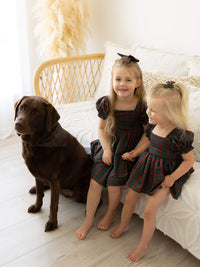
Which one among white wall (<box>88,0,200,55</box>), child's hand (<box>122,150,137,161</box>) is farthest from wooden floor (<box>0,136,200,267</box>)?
white wall (<box>88,0,200,55</box>)

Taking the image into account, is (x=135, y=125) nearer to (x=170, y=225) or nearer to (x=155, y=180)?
(x=155, y=180)

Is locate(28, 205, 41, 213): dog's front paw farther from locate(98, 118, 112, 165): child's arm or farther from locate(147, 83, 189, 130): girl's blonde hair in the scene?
locate(147, 83, 189, 130): girl's blonde hair

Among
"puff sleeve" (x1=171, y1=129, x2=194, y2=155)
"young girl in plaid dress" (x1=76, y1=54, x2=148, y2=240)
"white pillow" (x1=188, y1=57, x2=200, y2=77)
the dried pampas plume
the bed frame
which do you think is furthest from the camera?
the dried pampas plume

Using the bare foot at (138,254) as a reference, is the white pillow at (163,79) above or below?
above

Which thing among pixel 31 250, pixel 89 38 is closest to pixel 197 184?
pixel 31 250

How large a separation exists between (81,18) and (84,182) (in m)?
1.58

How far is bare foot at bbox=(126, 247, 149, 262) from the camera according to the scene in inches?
52.0

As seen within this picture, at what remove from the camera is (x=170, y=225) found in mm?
1294

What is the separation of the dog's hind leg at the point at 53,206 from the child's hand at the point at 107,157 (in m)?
0.28

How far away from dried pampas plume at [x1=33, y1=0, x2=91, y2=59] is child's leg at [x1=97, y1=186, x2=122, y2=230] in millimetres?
1553

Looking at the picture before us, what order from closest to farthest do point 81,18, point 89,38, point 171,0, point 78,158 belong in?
point 78,158, point 171,0, point 81,18, point 89,38

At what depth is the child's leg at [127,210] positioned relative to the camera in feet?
4.50

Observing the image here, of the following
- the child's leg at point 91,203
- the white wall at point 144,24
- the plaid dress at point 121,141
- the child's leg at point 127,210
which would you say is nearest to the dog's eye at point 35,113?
the plaid dress at point 121,141

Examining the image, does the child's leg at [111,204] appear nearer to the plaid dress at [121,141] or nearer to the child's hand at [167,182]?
the plaid dress at [121,141]
